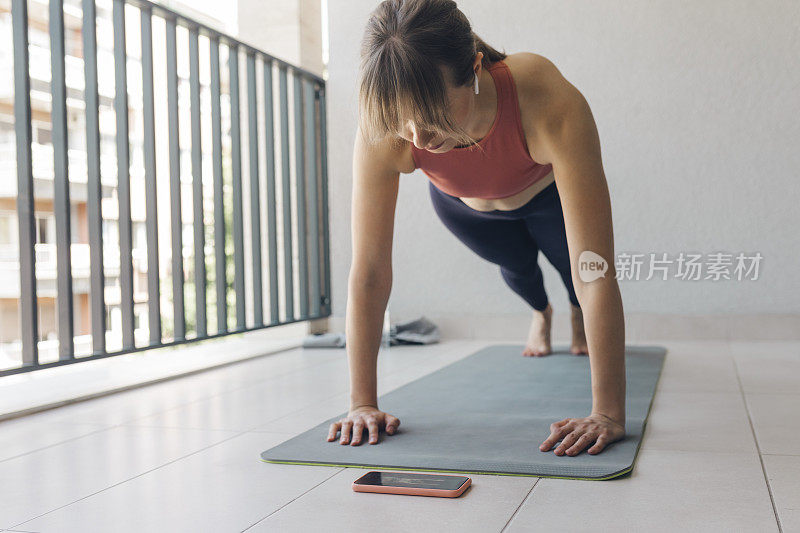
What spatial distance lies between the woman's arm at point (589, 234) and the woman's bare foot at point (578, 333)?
3.79 ft

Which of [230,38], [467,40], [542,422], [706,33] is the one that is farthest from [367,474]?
[706,33]

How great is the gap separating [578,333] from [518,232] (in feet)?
1.63

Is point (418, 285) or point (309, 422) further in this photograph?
point (418, 285)

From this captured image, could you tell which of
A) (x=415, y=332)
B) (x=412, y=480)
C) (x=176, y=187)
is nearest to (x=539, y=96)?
(x=412, y=480)

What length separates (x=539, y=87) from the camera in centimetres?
135

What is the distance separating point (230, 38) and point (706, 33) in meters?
1.95

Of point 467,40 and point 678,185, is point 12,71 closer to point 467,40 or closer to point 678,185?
point 467,40

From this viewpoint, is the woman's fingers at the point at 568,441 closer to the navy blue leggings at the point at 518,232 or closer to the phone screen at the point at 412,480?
the phone screen at the point at 412,480

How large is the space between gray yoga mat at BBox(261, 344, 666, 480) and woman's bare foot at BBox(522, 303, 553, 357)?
17 centimetres

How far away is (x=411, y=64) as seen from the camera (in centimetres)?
107

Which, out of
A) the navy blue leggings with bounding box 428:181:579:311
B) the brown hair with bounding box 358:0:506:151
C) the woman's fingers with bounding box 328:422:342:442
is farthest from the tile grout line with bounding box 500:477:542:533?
the navy blue leggings with bounding box 428:181:579:311

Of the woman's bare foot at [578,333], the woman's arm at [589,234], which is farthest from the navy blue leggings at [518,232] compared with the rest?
the woman's arm at [589,234]

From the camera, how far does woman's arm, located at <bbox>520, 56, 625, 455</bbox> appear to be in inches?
51.7

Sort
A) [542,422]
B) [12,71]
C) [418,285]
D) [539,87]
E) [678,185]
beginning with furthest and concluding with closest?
[418,285], [678,185], [12,71], [542,422], [539,87]
